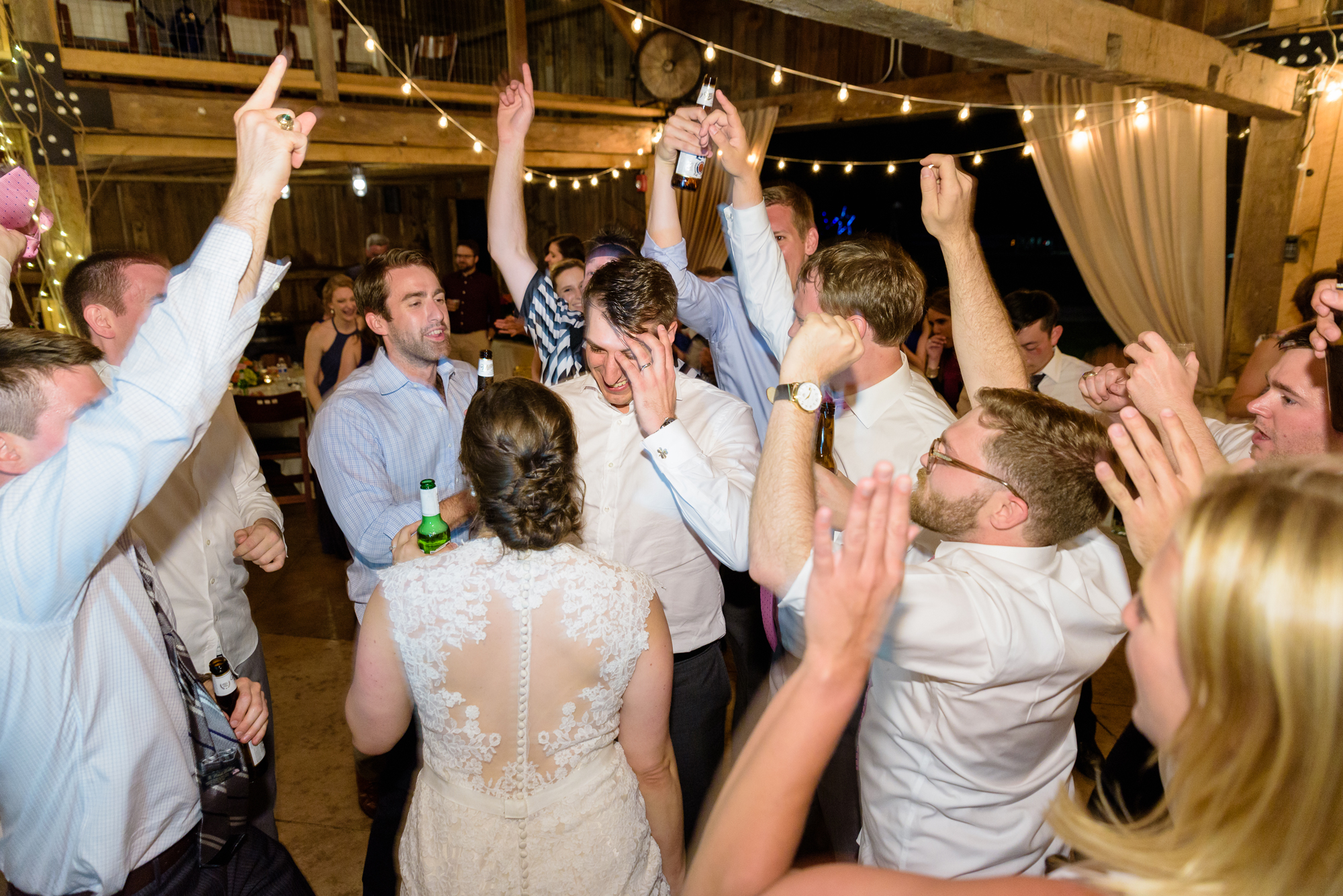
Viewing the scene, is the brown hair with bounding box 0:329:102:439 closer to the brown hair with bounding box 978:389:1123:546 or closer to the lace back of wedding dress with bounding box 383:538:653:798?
the lace back of wedding dress with bounding box 383:538:653:798

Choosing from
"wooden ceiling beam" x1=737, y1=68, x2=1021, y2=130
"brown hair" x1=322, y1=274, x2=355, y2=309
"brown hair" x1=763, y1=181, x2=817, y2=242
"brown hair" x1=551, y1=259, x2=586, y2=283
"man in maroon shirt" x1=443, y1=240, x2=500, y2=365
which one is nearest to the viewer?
"brown hair" x1=763, y1=181, x2=817, y2=242

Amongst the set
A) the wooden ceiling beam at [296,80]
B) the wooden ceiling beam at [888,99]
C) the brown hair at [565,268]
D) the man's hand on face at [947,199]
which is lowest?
the brown hair at [565,268]

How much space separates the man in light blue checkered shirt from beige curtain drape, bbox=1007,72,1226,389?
4.47 metres

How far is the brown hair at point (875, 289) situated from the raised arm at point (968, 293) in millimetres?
99

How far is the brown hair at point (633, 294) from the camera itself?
6.52 ft

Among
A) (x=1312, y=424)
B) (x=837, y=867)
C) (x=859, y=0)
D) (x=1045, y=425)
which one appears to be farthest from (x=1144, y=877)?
(x=859, y=0)

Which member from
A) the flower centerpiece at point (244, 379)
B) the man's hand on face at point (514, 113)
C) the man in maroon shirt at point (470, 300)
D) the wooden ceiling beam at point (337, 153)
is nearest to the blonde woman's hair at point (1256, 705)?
the man's hand on face at point (514, 113)

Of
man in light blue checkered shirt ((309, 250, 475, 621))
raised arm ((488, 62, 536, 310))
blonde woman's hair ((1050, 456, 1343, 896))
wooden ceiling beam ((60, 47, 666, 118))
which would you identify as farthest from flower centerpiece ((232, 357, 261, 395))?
blonde woman's hair ((1050, 456, 1343, 896))

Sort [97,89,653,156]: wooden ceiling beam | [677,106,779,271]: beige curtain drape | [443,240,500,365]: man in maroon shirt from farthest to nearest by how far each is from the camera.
Answer: [677,106,779,271]: beige curtain drape < [443,240,500,365]: man in maroon shirt < [97,89,653,156]: wooden ceiling beam

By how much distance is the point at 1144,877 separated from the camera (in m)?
0.73

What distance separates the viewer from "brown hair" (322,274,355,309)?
491 cm

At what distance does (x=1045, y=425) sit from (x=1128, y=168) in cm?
483

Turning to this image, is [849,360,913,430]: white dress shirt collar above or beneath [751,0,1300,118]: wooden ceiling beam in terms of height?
beneath

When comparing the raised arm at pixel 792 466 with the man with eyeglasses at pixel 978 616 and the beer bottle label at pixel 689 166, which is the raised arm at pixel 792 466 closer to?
the man with eyeglasses at pixel 978 616
